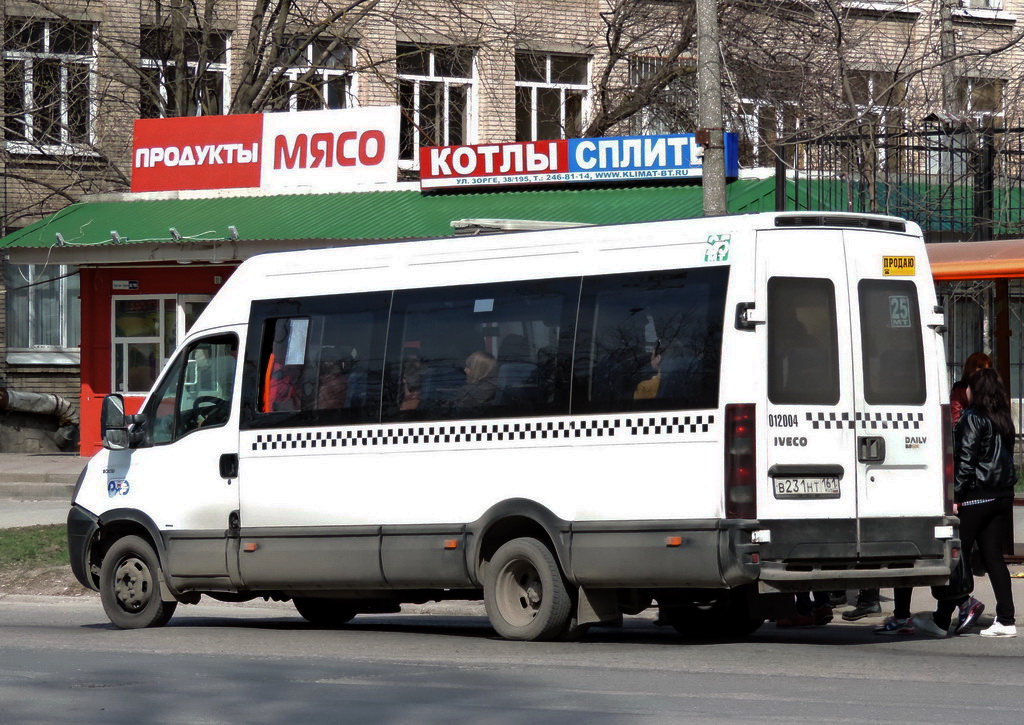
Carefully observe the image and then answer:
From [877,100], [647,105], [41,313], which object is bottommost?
[41,313]

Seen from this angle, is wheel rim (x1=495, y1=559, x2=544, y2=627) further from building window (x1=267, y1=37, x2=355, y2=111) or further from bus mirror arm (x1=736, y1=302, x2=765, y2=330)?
building window (x1=267, y1=37, x2=355, y2=111)

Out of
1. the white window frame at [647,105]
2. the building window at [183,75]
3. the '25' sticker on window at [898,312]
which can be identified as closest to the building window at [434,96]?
the white window frame at [647,105]

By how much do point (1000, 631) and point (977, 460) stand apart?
1121 mm

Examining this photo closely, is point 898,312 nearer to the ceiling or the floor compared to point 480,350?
nearer to the ceiling

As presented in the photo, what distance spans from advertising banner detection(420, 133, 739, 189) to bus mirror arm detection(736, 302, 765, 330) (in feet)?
44.2

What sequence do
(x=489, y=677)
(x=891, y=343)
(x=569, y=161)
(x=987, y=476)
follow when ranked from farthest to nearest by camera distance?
(x=569, y=161) < (x=987, y=476) < (x=891, y=343) < (x=489, y=677)

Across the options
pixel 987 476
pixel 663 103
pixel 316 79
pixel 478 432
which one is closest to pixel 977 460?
pixel 987 476

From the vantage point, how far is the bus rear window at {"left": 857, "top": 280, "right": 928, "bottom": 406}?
9812mm

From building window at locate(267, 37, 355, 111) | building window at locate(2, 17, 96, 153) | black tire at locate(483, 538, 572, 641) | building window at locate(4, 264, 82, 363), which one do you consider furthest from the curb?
black tire at locate(483, 538, 572, 641)

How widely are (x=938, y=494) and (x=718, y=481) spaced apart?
4.88 ft

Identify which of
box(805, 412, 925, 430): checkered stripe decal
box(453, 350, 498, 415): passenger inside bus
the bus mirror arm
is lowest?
box(805, 412, 925, 430): checkered stripe decal

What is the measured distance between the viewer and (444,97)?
3175cm

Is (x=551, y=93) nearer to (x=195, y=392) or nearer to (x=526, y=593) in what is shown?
(x=195, y=392)

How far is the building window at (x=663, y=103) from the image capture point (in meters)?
27.6
